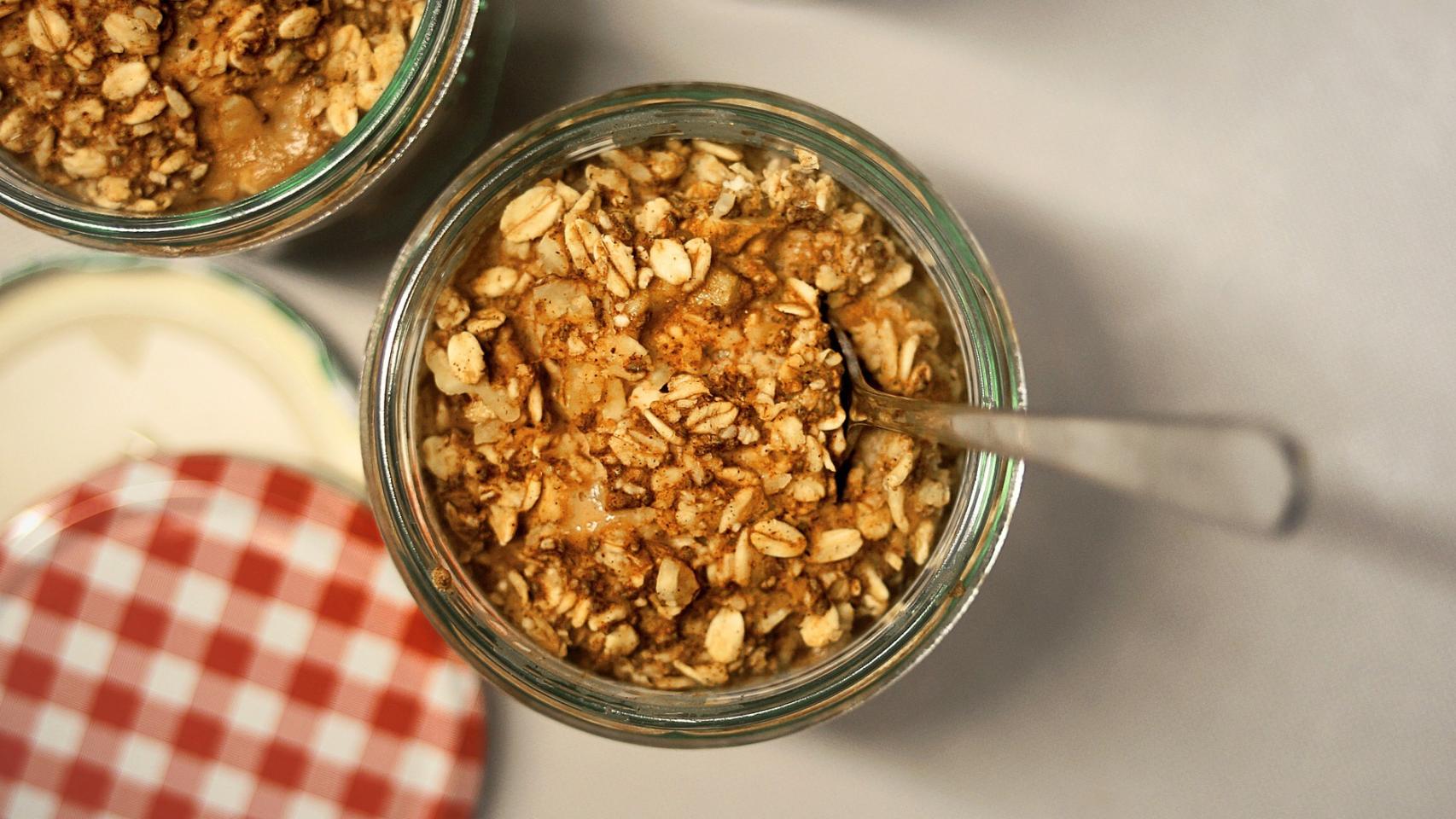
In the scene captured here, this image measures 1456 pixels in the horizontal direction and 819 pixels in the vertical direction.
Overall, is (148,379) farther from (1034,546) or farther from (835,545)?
(1034,546)

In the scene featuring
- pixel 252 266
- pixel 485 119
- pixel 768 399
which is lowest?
pixel 768 399

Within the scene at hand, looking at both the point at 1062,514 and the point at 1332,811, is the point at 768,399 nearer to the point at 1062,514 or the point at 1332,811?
the point at 1062,514

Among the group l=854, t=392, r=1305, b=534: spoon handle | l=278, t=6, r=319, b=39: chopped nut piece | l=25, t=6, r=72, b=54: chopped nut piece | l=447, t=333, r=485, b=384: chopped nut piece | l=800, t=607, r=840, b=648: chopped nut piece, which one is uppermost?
l=278, t=6, r=319, b=39: chopped nut piece

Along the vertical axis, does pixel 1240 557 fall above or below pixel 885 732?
above

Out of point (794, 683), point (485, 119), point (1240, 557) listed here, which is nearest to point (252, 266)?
point (485, 119)

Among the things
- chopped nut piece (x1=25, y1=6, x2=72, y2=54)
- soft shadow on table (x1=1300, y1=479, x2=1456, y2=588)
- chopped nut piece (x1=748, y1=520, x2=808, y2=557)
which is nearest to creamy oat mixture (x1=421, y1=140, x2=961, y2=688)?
chopped nut piece (x1=748, y1=520, x2=808, y2=557)

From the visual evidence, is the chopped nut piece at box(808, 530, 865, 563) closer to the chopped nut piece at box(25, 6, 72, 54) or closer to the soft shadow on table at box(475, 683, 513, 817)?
the soft shadow on table at box(475, 683, 513, 817)

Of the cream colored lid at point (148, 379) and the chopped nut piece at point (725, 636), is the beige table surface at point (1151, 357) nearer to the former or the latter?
the cream colored lid at point (148, 379)
